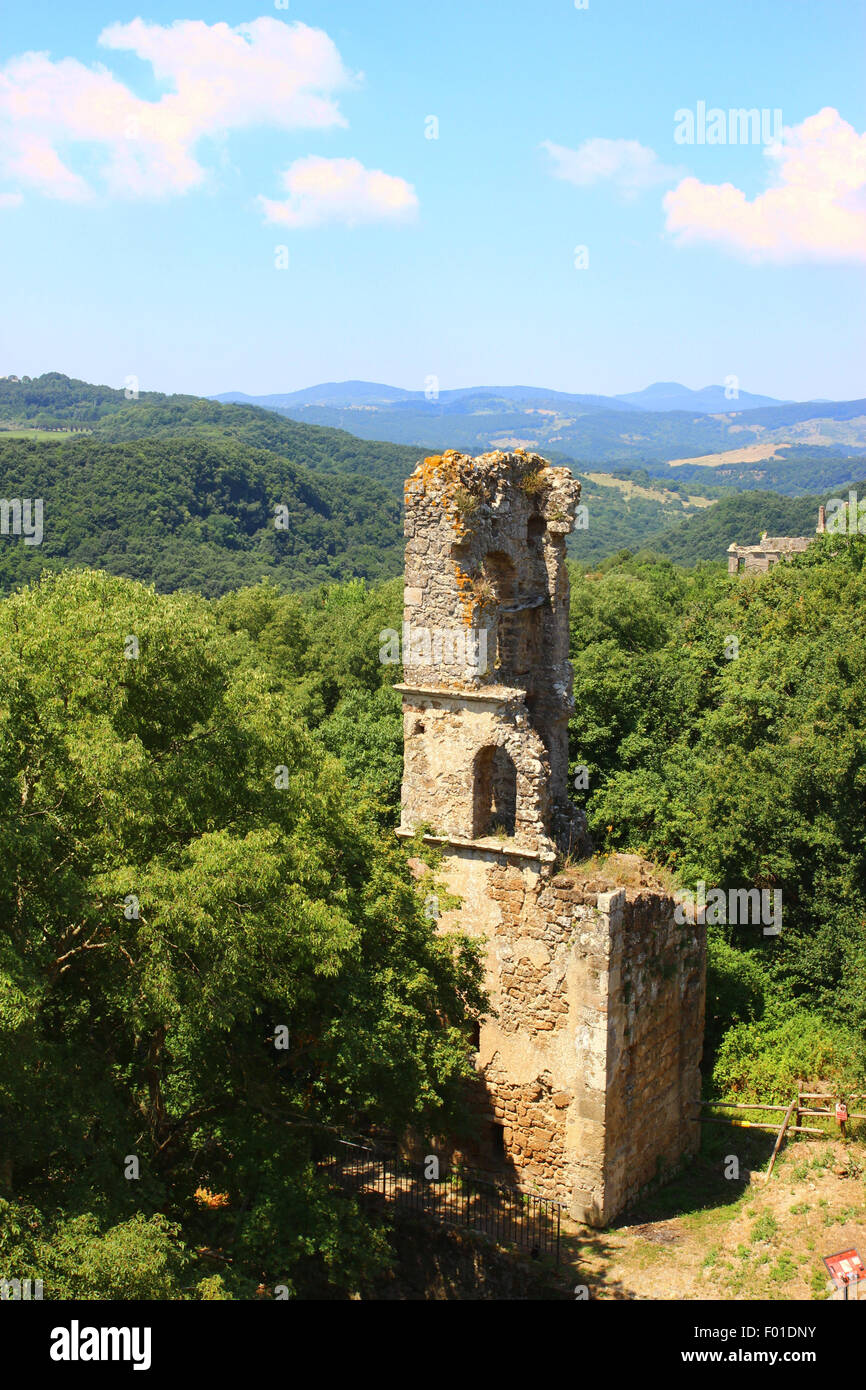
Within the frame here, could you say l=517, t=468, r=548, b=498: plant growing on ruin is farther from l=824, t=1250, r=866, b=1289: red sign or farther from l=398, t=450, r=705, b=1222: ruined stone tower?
l=824, t=1250, r=866, b=1289: red sign

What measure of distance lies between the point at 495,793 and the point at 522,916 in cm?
198

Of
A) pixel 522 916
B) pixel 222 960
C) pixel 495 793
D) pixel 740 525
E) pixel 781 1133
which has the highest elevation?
pixel 740 525

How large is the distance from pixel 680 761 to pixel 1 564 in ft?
153

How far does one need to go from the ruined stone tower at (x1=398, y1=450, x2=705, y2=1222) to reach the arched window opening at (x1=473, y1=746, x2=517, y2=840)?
0.03 metres

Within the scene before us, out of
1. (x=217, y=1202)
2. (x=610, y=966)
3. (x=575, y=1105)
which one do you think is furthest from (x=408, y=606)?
(x=217, y=1202)

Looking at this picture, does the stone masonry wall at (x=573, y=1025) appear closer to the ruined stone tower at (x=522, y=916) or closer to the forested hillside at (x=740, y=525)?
the ruined stone tower at (x=522, y=916)

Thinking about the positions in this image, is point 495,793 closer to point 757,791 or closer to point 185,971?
point 185,971

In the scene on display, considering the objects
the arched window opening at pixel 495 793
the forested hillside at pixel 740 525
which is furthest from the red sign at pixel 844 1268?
the forested hillside at pixel 740 525

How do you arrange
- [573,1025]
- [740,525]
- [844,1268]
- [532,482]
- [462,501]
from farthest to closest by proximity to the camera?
[740,525]
[532,482]
[462,501]
[573,1025]
[844,1268]

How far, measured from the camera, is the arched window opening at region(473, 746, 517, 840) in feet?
54.1

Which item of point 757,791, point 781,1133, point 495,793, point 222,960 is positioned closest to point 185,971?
point 222,960

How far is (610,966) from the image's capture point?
15164 mm

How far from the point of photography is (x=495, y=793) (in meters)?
17.0

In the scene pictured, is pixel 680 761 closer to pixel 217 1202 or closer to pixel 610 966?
pixel 610 966
